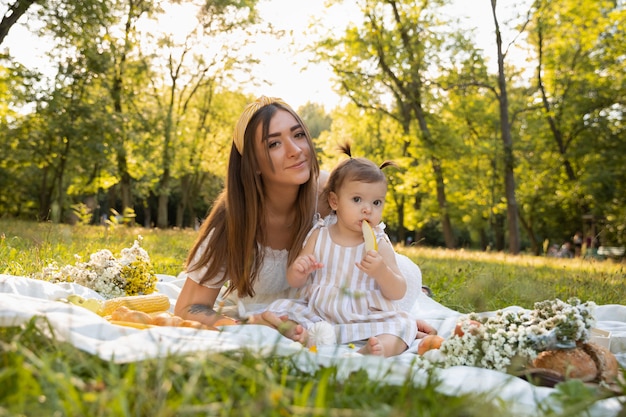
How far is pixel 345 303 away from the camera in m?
3.52

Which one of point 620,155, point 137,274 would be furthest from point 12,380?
point 620,155

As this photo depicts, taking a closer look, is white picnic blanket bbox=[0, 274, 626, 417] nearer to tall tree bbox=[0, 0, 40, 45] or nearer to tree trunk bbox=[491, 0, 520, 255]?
tall tree bbox=[0, 0, 40, 45]

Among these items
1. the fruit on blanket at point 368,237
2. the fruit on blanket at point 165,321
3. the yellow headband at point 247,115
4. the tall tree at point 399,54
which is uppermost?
the tall tree at point 399,54

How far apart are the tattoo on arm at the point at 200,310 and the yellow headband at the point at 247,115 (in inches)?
44.5

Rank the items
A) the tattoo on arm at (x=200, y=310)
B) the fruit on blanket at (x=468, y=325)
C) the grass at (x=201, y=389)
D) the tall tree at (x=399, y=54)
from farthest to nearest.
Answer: the tall tree at (x=399, y=54) → the tattoo on arm at (x=200, y=310) → the fruit on blanket at (x=468, y=325) → the grass at (x=201, y=389)

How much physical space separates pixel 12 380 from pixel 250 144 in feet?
8.62

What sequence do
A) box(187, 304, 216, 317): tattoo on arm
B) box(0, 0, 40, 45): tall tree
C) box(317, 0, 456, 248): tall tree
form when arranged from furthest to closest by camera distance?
box(317, 0, 456, 248): tall tree, box(0, 0, 40, 45): tall tree, box(187, 304, 216, 317): tattoo on arm

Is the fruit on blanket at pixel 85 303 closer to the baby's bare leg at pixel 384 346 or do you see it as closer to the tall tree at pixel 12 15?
the baby's bare leg at pixel 384 346

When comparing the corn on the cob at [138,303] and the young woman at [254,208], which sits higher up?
the young woman at [254,208]

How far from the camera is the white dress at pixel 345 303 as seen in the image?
11.0ft

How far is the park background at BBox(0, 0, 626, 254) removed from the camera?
16.9 m

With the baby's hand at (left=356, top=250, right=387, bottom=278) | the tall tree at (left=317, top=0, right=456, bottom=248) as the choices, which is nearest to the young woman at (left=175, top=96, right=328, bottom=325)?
the baby's hand at (left=356, top=250, right=387, bottom=278)

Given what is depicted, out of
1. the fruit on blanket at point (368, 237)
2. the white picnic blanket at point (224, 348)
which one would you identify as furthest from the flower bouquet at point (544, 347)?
the fruit on blanket at point (368, 237)

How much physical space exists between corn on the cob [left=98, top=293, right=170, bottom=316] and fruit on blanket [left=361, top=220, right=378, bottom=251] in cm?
159
